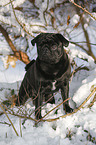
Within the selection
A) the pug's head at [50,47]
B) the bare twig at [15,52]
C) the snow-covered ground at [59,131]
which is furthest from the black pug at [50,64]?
the bare twig at [15,52]

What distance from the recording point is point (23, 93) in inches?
91.6

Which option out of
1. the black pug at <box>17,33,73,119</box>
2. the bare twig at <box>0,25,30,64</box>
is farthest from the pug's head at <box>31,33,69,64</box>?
the bare twig at <box>0,25,30,64</box>

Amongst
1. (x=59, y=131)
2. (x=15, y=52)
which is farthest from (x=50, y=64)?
(x=15, y=52)

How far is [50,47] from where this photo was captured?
5.86ft

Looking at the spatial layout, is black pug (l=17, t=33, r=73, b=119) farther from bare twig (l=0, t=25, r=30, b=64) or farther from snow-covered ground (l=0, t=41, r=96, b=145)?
bare twig (l=0, t=25, r=30, b=64)

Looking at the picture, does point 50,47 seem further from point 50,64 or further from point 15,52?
point 15,52

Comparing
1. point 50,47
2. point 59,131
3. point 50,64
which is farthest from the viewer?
point 50,64

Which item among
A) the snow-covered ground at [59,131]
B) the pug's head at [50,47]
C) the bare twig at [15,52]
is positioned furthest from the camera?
the bare twig at [15,52]

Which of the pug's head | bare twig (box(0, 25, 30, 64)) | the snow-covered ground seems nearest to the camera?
the snow-covered ground

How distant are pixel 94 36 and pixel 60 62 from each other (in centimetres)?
267

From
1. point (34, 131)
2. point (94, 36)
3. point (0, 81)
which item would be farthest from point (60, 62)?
point (94, 36)

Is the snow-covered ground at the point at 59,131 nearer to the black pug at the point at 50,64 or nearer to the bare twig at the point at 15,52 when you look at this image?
the black pug at the point at 50,64

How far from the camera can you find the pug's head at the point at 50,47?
178cm

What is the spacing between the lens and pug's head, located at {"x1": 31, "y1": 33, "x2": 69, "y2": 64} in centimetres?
178
